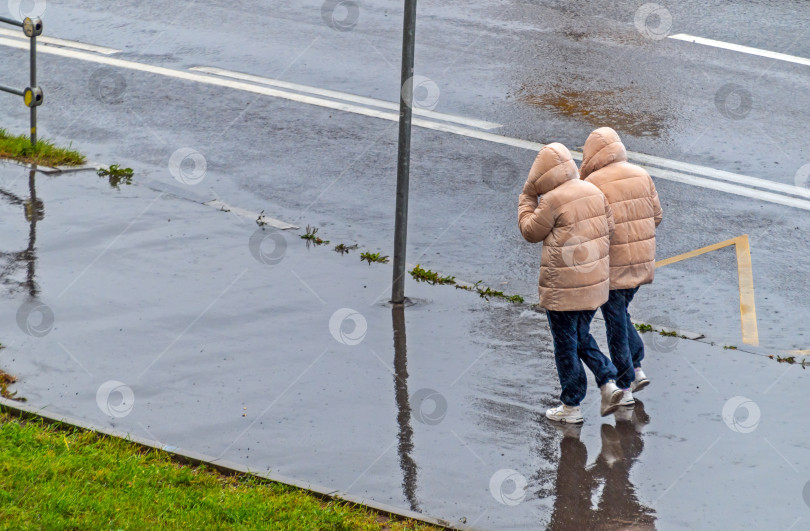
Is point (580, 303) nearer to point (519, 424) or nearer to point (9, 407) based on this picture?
point (519, 424)

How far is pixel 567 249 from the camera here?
5.98m

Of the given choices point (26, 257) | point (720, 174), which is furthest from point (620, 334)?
point (26, 257)

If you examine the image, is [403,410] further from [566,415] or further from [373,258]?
[373,258]

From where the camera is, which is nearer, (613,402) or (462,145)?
(613,402)

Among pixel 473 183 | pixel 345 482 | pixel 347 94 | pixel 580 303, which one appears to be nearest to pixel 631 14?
pixel 347 94

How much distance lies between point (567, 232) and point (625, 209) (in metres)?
0.52

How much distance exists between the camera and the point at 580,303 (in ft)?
19.8

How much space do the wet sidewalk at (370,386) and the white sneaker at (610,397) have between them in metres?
0.09

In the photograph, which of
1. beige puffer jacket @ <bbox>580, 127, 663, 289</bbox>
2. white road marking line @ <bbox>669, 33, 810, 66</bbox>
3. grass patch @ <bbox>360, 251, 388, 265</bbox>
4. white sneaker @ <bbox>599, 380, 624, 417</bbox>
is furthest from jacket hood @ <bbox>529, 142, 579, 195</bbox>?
white road marking line @ <bbox>669, 33, 810, 66</bbox>

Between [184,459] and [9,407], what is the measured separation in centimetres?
107

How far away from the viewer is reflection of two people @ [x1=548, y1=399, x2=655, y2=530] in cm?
523

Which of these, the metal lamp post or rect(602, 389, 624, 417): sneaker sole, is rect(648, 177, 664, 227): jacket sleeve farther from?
the metal lamp post

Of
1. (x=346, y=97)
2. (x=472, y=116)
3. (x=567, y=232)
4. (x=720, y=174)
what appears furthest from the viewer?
(x=346, y=97)

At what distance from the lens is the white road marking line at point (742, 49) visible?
12562mm
